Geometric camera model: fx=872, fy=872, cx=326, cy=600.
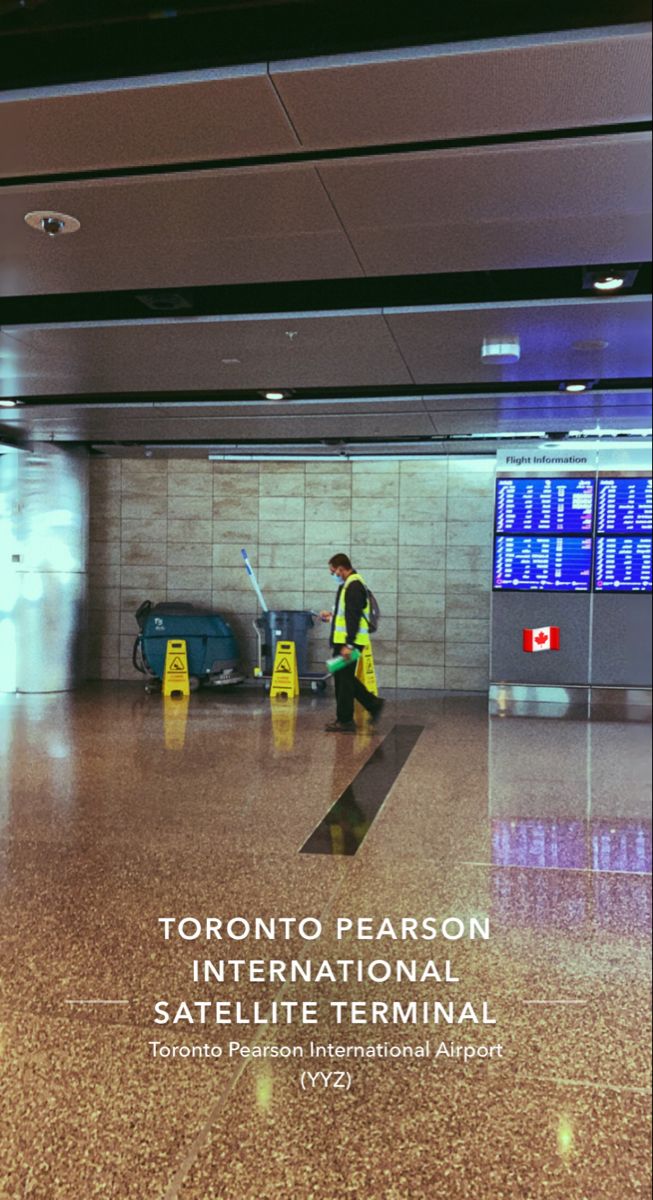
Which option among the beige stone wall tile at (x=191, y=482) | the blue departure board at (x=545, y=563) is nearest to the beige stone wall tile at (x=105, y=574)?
the beige stone wall tile at (x=191, y=482)

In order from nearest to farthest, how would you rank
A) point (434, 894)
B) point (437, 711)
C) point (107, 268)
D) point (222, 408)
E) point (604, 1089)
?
point (604, 1089) → point (434, 894) → point (107, 268) → point (222, 408) → point (437, 711)

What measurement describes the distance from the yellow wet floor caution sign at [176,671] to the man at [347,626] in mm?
2593

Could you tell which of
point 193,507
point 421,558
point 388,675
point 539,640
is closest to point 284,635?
point 388,675

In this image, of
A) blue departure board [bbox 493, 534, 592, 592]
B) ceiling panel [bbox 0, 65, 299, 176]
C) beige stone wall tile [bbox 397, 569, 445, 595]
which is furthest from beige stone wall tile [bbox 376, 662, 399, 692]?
blue departure board [bbox 493, 534, 592, 592]

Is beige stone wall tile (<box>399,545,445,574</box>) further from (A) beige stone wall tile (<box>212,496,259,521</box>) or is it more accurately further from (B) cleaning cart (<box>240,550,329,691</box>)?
(A) beige stone wall tile (<box>212,496,259,521</box>)

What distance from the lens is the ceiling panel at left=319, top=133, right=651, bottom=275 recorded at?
65.3 inches

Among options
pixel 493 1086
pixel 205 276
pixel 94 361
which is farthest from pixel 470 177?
pixel 94 361

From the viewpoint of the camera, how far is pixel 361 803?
12.6ft

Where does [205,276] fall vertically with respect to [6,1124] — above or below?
above

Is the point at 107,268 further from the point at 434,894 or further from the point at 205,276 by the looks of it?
the point at 434,894

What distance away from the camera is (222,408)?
6633 mm

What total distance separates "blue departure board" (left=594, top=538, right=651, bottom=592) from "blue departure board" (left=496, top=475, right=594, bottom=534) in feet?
0.18

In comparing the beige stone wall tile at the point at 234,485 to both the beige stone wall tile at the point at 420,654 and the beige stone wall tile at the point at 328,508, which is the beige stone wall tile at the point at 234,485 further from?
the beige stone wall tile at the point at 420,654

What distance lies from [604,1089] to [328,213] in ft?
8.73
